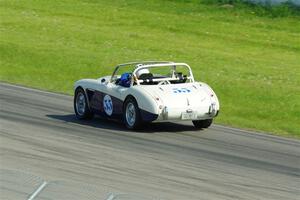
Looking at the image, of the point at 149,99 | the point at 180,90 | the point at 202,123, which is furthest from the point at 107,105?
the point at 202,123

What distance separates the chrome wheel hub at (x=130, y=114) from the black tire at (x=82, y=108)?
5.17 ft

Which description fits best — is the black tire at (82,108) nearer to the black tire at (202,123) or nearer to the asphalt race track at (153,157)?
the asphalt race track at (153,157)

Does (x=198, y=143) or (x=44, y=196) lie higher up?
(x=44, y=196)

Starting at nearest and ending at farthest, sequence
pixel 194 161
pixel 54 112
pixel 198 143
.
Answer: pixel 194 161 → pixel 198 143 → pixel 54 112

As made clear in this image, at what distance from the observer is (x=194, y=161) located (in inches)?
614

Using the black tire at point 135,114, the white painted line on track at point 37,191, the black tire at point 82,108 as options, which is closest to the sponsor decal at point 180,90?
the black tire at point 135,114

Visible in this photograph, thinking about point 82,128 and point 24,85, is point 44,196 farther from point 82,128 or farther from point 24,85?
point 24,85

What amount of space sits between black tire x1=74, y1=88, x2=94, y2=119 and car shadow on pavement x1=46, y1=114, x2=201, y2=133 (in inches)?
4.9

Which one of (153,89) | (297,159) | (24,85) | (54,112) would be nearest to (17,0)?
(24,85)

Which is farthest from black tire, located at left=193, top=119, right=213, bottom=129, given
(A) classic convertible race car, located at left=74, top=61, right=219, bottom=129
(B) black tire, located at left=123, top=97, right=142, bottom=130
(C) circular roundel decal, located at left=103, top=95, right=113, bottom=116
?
(C) circular roundel decal, located at left=103, top=95, right=113, bottom=116

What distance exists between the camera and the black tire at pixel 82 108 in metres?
20.1

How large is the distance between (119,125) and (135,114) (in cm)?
106

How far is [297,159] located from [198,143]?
207cm

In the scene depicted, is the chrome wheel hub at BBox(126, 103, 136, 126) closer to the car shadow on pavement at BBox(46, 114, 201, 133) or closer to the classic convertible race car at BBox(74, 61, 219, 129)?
the classic convertible race car at BBox(74, 61, 219, 129)
